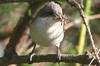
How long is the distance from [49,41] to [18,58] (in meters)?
0.33

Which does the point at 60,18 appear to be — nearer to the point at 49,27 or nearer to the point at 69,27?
the point at 49,27

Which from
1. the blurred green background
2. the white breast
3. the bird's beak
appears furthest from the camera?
the blurred green background

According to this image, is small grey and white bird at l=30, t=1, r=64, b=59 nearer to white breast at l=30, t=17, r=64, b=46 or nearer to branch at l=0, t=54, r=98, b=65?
white breast at l=30, t=17, r=64, b=46

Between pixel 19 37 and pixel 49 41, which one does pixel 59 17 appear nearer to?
pixel 49 41

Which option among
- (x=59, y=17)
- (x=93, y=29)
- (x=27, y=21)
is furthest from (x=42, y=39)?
(x=93, y=29)

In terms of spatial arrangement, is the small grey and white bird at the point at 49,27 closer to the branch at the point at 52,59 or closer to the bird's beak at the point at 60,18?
the bird's beak at the point at 60,18

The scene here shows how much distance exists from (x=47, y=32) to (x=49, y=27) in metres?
0.05

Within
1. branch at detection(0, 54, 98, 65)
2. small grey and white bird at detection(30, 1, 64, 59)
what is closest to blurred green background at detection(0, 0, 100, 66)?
small grey and white bird at detection(30, 1, 64, 59)

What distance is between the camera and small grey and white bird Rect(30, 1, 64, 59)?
232cm

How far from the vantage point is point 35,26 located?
2447mm

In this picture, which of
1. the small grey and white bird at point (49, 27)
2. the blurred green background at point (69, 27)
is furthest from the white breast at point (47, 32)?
the blurred green background at point (69, 27)

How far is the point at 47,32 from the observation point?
236cm

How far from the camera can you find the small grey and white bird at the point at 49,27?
7.62ft

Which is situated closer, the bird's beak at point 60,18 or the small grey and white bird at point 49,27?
the bird's beak at point 60,18
